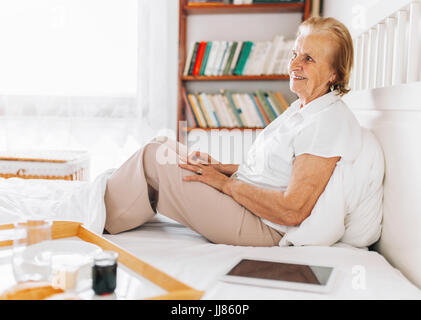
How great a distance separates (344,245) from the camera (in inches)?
49.8

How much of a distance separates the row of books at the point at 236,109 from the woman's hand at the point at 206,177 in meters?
1.50

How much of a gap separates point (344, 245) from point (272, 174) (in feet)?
0.93

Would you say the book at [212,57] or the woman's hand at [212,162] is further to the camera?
the book at [212,57]

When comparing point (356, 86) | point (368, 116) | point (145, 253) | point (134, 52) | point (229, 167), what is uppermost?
point (134, 52)

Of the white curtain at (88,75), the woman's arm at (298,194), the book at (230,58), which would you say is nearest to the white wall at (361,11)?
the woman's arm at (298,194)

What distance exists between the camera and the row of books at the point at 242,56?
9.19ft

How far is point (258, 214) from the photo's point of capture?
1298 mm

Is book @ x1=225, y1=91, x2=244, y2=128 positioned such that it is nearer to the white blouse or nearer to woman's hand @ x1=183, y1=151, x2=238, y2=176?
woman's hand @ x1=183, y1=151, x2=238, y2=176

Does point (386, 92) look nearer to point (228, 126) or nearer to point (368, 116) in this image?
point (368, 116)

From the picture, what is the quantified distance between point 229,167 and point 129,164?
0.41 m

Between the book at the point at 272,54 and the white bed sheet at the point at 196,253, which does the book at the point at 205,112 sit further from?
the white bed sheet at the point at 196,253

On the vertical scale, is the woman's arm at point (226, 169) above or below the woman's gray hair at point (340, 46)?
below

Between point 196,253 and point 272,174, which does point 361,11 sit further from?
point 196,253
